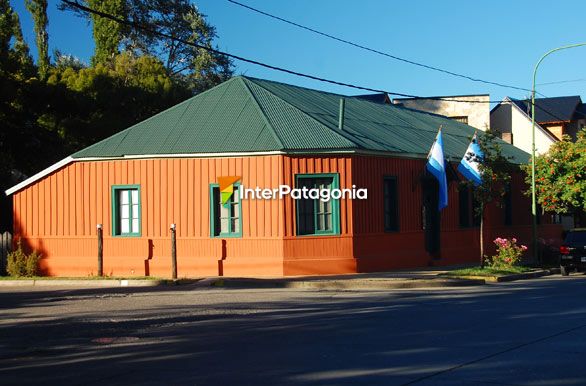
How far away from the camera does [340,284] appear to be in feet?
69.8

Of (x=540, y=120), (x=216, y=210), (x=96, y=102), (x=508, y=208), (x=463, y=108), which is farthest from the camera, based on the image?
(x=540, y=120)

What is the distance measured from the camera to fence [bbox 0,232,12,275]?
2700cm

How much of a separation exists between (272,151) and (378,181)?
13.2ft

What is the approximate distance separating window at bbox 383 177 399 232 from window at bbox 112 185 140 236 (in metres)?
8.31

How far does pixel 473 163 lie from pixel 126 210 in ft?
38.8

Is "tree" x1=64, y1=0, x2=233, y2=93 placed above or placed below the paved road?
above

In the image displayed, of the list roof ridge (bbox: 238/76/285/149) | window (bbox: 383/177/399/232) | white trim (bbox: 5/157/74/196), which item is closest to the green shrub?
white trim (bbox: 5/157/74/196)

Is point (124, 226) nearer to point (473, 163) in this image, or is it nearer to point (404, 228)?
point (404, 228)

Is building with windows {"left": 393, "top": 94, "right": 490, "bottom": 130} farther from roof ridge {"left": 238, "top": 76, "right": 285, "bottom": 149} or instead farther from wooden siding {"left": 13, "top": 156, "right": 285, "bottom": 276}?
wooden siding {"left": 13, "top": 156, "right": 285, "bottom": 276}

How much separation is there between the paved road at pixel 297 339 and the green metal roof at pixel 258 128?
6949 mm

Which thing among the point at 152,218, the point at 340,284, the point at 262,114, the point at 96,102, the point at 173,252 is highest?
the point at 96,102

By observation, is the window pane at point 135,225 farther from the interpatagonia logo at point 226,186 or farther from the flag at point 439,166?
the flag at point 439,166

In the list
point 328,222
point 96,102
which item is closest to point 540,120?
point 96,102

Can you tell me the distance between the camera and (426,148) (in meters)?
29.7
